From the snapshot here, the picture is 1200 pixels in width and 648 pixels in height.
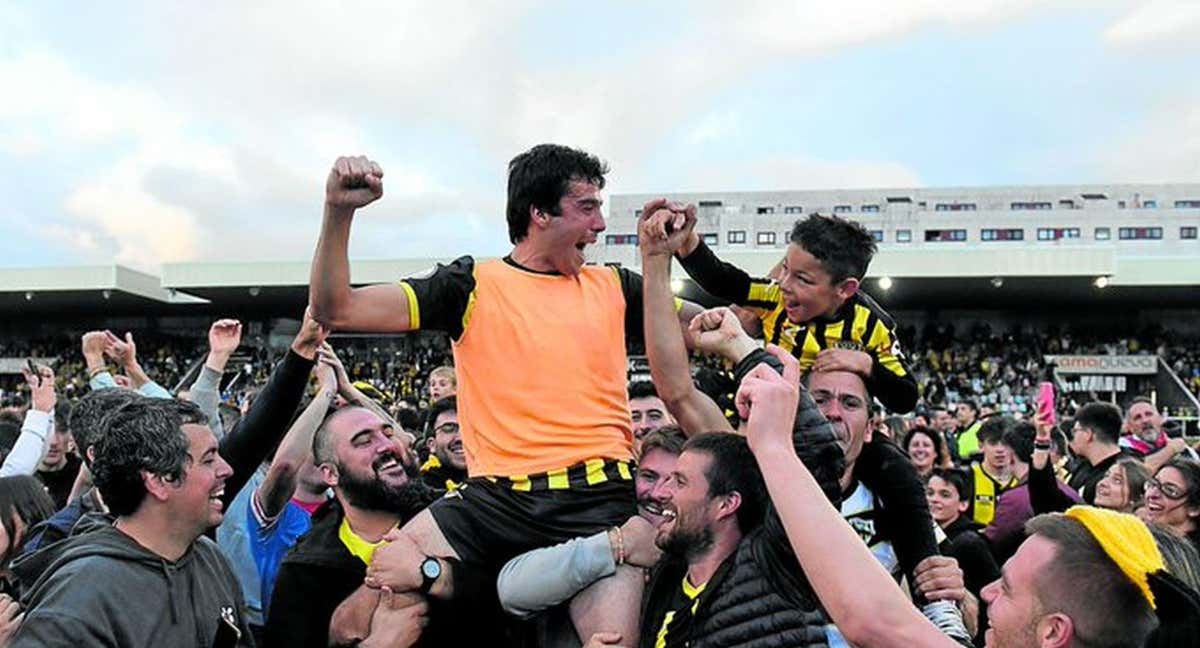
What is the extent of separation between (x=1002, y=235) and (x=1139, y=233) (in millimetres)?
7494

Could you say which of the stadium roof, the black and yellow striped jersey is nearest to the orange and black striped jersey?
the black and yellow striped jersey

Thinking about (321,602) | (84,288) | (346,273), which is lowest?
(321,602)

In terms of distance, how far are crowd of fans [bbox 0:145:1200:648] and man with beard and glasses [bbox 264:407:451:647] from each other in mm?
10

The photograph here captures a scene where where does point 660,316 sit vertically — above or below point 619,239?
below

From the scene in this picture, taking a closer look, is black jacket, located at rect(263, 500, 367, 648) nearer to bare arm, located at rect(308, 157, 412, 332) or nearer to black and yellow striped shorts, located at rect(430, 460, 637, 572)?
black and yellow striped shorts, located at rect(430, 460, 637, 572)

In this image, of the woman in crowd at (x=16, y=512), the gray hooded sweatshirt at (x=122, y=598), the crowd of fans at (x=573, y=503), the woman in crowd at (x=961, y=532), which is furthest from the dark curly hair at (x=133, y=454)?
the woman in crowd at (x=961, y=532)

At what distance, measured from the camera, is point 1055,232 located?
5662cm

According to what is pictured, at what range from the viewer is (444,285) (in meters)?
3.17

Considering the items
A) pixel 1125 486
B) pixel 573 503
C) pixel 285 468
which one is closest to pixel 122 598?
pixel 573 503

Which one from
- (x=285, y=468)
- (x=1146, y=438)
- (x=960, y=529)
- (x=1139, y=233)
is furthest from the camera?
(x=1139, y=233)

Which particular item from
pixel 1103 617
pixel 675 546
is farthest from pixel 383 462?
pixel 1103 617

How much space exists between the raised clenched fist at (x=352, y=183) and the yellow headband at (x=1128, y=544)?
75.0 inches

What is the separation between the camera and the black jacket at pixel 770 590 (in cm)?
248

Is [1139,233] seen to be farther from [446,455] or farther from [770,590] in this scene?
[770,590]
